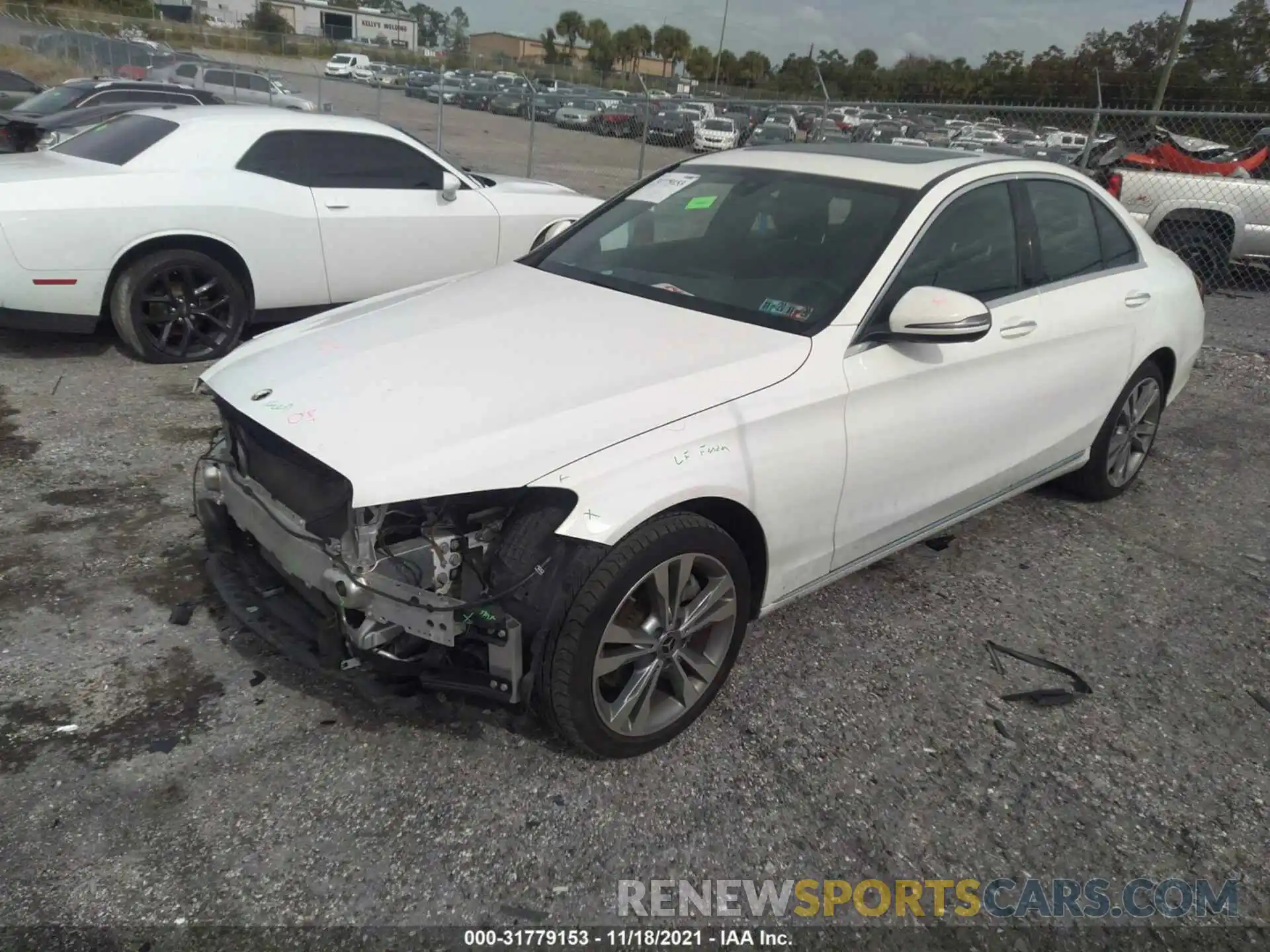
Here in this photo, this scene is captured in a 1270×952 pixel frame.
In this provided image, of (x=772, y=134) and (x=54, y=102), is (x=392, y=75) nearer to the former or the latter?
(x=772, y=134)

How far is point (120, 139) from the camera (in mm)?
6293

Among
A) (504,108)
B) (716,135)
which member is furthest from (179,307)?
(504,108)

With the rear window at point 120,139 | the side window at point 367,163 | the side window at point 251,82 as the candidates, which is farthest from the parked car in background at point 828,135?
the side window at point 251,82

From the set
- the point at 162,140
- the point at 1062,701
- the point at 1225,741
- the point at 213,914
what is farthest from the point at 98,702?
the point at 162,140

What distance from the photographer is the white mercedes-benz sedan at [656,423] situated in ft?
8.13

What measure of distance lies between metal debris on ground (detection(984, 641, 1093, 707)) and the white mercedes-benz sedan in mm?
556

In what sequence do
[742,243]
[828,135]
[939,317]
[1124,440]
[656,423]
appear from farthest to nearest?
[828,135], [1124,440], [742,243], [939,317], [656,423]

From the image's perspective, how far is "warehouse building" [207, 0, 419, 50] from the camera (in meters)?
54.2

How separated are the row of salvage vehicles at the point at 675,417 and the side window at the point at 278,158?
312 centimetres

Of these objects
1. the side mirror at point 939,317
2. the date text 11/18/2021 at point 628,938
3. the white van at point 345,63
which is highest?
the white van at point 345,63

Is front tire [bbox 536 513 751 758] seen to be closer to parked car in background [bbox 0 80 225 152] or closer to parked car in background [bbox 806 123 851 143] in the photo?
parked car in background [bbox 806 123 851 143]

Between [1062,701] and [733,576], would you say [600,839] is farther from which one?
[1062,701]

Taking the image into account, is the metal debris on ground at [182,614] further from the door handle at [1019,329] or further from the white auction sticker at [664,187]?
the door handle at [1019,329]

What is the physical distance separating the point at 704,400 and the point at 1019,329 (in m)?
1.66
